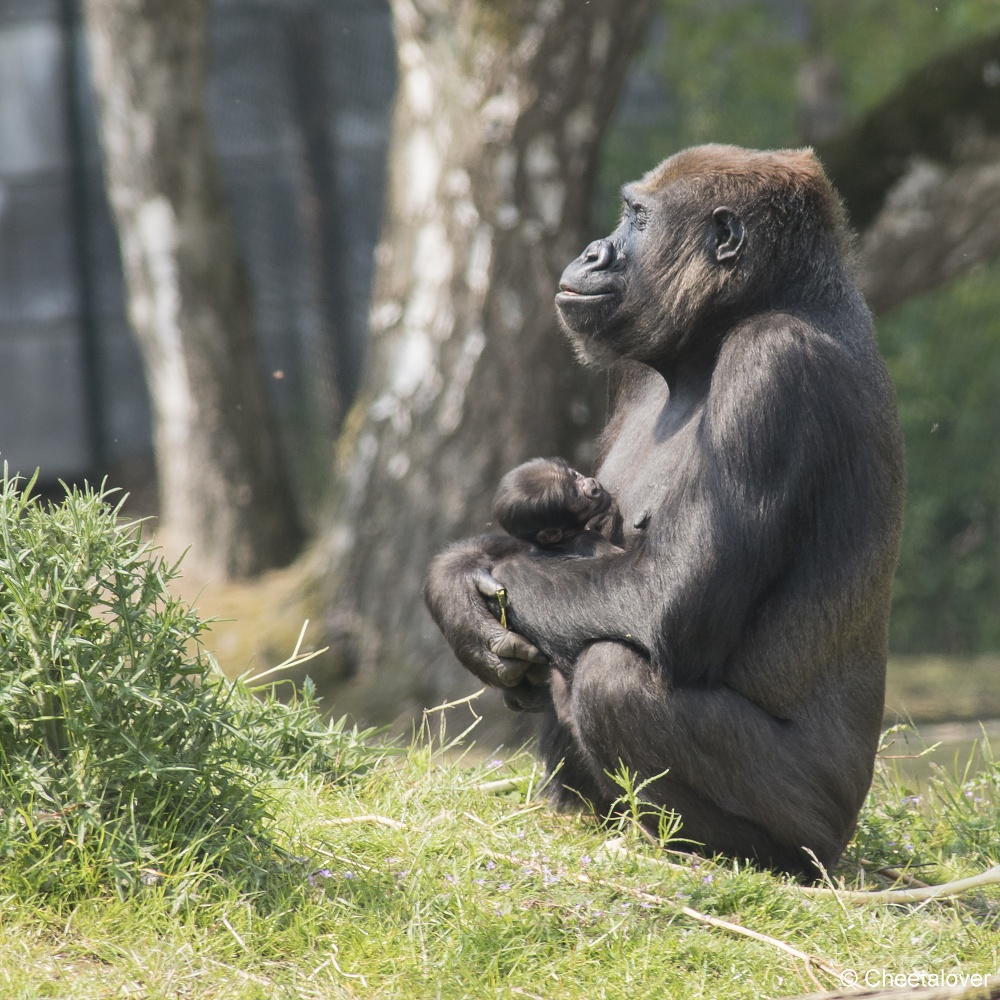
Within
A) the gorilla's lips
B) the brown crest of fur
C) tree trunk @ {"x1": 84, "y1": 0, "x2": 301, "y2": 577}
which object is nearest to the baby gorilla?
the gorilla's lips

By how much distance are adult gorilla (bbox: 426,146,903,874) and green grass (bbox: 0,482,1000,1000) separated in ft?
1.22

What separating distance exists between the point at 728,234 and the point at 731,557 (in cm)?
100

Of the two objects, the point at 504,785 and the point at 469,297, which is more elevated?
the point at 469,297

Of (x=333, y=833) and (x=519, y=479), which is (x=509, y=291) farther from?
(x=333, y=833)

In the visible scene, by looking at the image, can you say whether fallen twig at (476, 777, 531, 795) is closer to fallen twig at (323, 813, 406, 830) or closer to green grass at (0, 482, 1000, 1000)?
fallen twig at (323, 813, 406, 830)

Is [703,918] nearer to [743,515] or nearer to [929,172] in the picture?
[743,515]

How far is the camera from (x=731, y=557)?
143 inches

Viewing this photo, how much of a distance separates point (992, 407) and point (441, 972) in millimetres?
8700

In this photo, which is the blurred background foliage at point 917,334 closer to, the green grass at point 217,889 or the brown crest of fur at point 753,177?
the brown crest of fur at point 753,177

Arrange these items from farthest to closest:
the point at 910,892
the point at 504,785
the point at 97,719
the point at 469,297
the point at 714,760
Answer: the point at 469,297, the point at 504,785, the point at 714,760, the point at 910,892, the point at 97,719

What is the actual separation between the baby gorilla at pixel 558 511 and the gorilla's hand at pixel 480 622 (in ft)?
0.56

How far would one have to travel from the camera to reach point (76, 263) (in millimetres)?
10781

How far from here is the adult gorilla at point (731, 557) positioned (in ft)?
12.1

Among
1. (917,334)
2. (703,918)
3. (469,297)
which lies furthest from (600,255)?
(917,334)
